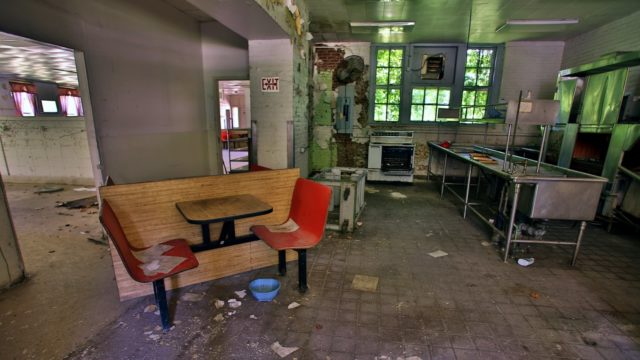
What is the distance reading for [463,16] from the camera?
499 centimetres

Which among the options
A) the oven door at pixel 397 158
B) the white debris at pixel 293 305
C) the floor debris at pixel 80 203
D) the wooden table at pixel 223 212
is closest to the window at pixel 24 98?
the floor debris at pixel 80 203

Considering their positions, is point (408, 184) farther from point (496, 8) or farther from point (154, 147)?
point (154, 147)

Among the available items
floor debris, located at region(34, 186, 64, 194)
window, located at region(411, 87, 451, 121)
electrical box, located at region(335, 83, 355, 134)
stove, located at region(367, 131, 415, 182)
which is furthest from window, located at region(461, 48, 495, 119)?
floor debris, located at region(34, 186, 64, 194)

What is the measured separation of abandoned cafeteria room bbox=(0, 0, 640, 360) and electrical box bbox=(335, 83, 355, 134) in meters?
0.07

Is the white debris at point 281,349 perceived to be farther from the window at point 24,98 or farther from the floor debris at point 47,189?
the window at point 24,98

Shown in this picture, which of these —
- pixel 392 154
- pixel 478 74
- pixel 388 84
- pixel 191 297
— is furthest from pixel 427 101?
pixel 191 297

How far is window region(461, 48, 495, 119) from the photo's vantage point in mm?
6559

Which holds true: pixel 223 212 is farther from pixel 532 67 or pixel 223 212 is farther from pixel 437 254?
pixel 532 67

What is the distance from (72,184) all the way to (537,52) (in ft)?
33.9

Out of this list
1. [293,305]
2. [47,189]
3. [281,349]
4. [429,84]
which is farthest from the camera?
[429,84]

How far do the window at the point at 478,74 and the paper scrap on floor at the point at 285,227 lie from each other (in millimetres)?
5583

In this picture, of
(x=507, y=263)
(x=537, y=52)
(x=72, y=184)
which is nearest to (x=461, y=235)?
(x=507, y=263)

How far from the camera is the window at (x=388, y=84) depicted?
6.75 m

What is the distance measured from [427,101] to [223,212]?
6.01m
